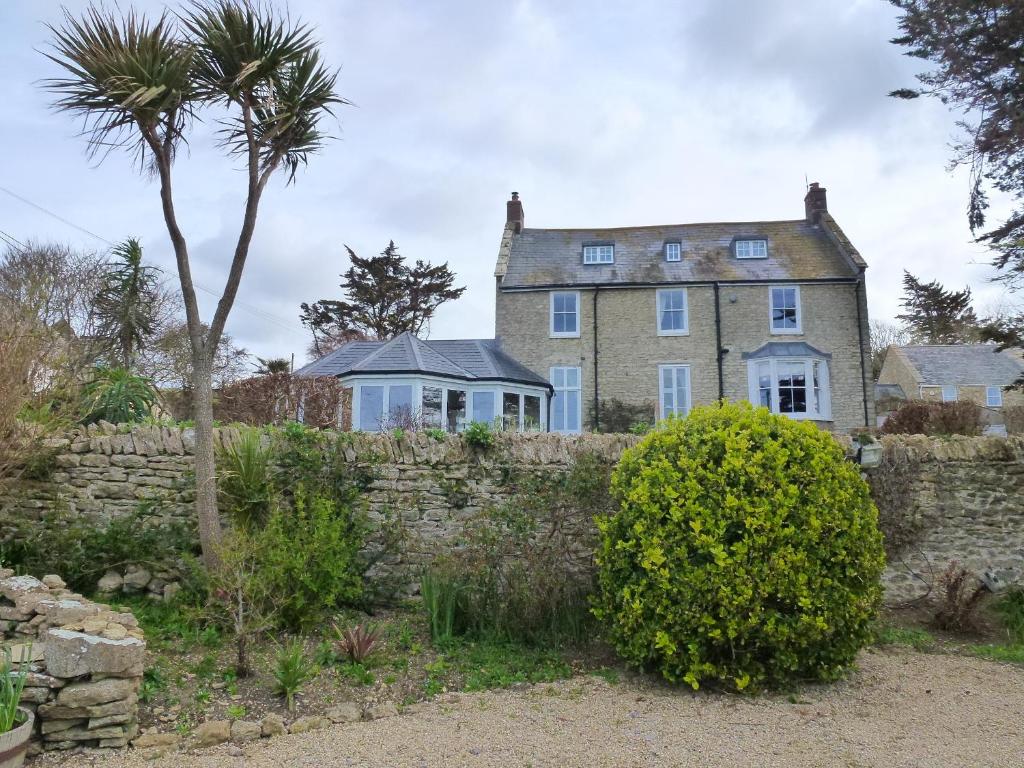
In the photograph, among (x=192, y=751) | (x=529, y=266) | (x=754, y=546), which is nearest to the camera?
(x=192, y=751)

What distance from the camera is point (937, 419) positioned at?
14.7 metres

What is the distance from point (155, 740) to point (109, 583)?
114 inches

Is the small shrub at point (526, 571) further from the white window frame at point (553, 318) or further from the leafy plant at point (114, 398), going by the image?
the white window frame at point (553, 318)

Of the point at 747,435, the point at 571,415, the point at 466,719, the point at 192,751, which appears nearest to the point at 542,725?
the point at 466,719

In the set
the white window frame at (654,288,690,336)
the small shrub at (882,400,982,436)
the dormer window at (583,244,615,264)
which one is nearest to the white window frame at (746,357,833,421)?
the small shrub at (882,400,982,436)

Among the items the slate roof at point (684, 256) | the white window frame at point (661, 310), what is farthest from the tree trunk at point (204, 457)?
the white window frame at point (661, 310)

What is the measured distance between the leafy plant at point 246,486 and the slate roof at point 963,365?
34.4 meters

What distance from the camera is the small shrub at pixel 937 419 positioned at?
13.9 meters

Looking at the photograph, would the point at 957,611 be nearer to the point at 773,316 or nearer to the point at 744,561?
the point at 744,561

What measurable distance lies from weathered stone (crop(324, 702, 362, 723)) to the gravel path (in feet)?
0.36

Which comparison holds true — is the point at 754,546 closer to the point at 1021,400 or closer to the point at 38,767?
the point at 38,767

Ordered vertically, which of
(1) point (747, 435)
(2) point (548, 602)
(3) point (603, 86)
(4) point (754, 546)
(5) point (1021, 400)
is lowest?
(2) point (548, 602)

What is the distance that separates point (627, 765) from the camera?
11.1 feet

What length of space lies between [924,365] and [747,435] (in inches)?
1348
